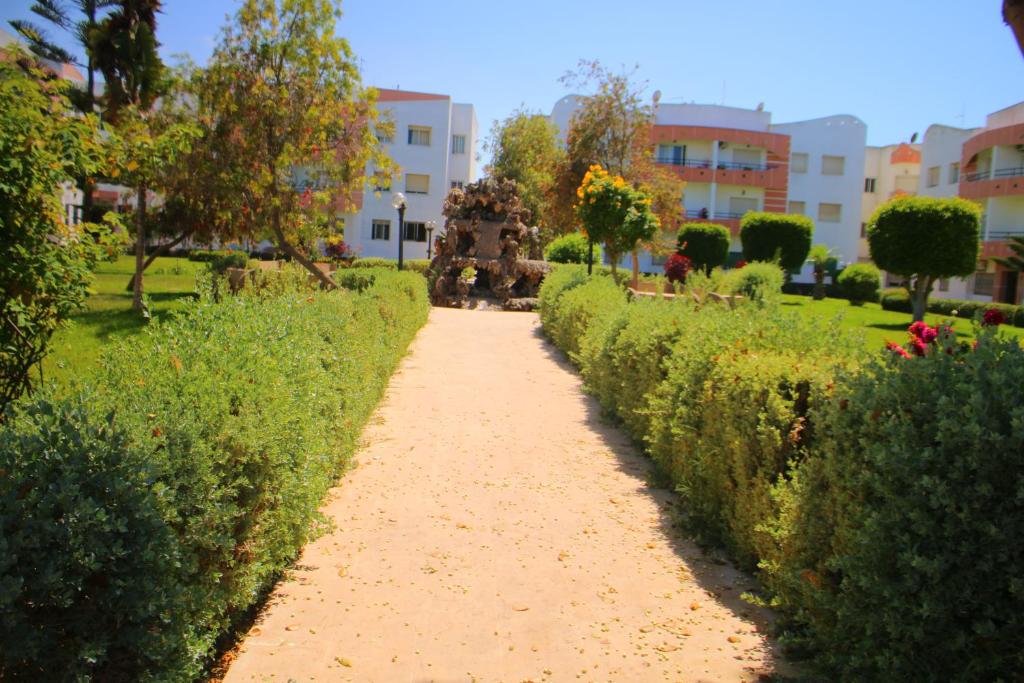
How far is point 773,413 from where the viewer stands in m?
4.45

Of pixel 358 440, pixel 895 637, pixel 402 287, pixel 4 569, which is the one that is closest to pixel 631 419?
pixel 358 440

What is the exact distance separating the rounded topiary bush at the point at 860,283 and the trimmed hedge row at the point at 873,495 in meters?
30.3

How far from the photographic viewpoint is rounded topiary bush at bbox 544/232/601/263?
3042 centimetres

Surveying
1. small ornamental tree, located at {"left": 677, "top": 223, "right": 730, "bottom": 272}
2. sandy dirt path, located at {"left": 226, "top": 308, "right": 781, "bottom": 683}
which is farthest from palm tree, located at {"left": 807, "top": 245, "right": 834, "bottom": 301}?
sandy dirt path, located at {"left": 226, "top": 308, "right": 781, "bottom": 683}

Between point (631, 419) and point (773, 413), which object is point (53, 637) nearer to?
point (773, 413)

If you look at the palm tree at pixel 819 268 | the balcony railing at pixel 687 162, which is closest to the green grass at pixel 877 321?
the palm tree at pixel 819 268

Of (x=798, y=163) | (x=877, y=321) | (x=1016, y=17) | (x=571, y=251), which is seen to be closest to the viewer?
(x=1016, y=17)

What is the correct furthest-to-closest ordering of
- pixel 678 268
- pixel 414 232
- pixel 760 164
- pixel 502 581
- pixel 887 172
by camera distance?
pixel 887 172
pixel 760 164
pixel 414 232
pixel 678 268
pixel 502 581

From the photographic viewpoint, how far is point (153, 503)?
8.82ft

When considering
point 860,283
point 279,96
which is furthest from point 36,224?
point 860,283

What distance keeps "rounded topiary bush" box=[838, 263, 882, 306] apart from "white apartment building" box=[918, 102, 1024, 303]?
5.02m

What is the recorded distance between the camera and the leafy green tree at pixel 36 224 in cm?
435

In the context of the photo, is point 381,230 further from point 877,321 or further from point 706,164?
point 877,321

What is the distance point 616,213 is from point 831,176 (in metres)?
39.0
